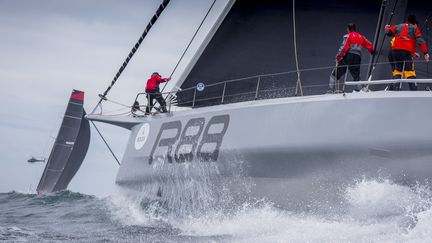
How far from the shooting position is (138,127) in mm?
10781

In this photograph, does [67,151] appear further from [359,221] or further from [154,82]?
[359,221]

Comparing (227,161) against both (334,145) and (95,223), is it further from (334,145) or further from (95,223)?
(95,223)

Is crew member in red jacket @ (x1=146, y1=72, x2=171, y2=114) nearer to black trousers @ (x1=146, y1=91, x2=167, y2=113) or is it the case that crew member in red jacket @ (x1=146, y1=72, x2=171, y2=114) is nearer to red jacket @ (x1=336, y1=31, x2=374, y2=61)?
black trousers @ (x1=146, y1=91, x2=167, y2=113)

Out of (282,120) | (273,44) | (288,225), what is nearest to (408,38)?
(282,120)

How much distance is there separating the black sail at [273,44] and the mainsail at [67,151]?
1548cm

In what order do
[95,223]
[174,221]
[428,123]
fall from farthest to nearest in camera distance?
[95,223] → [174,221] → [428,123]

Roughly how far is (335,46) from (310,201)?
4738mm

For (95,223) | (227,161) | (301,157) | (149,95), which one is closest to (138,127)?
(149,95)

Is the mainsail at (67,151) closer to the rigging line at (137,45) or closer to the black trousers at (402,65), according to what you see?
the rigging line at (137,45)

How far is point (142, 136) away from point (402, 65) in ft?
16.5

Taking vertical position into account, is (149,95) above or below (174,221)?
above

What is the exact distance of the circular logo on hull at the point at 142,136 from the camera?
1006 cm

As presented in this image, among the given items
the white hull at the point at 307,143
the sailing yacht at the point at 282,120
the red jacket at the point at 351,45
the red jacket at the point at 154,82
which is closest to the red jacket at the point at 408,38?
the red jacket at the point at 351,45

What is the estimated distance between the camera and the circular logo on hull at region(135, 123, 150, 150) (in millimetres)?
10062
